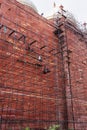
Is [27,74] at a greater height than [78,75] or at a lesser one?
lesser

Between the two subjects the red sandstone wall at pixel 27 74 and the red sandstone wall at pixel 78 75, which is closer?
the red sandstone wall at pixel 27 74

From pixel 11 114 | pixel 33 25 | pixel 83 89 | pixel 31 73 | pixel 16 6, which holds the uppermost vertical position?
pixel 16 6

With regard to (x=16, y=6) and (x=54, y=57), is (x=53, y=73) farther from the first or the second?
(x=16, y=6)

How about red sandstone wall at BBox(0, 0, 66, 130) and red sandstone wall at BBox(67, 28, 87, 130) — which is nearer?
red sandstone wall at BBox(0, 0, 66, 130)

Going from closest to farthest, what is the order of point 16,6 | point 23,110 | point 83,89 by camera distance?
point 23,110
point 16,6
point 83,89

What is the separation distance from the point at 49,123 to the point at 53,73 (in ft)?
7.60

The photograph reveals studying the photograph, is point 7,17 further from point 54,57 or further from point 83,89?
point 83,89

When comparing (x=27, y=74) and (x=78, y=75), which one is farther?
(x=78, y=75)

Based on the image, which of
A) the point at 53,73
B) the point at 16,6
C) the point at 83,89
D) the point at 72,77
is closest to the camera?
the point at 16,6

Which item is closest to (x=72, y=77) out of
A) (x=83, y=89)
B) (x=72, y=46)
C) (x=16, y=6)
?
(x=83, y=89)

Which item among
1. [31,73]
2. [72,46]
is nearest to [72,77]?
[72,46]

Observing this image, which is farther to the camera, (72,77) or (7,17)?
(72,77)

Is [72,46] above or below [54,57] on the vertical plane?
above

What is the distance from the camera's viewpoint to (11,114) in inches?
246
